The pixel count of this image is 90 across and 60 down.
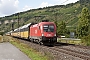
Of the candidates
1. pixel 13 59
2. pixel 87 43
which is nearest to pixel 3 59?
pixel 13 59

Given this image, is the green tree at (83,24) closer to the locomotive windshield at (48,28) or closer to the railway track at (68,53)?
the locomotive windshield at (48,28)

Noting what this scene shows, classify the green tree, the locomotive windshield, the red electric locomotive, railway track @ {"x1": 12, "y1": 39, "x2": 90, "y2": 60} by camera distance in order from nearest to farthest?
railway track @ {"x1": 12, "y1": 39, "x2": 90, "y2": 60} → the red electric locomotive → the locomotive windshield → the green tree

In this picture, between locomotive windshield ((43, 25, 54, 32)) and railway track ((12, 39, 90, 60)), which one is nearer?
railway track ((12, 39, 90, 60))

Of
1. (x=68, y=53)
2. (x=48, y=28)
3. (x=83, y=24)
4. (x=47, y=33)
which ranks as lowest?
(x=68, y=53)

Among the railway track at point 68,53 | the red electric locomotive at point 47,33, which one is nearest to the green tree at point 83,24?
the red electric locomotive at point 47,33

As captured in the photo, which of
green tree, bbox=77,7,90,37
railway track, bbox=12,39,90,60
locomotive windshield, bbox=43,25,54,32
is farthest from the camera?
green tree, bbox=77,7,90,37

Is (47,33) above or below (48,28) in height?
below

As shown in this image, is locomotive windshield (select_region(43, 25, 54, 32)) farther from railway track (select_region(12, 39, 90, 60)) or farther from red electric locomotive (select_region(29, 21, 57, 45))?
railway track (select_region(12, 39, 90, 60))

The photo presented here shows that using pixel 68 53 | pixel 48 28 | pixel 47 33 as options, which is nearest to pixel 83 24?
pixel 48 28

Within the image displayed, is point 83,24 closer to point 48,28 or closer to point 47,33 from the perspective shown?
point 48,28

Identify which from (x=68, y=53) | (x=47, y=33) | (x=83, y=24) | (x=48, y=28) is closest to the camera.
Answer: (x=68, y=53)

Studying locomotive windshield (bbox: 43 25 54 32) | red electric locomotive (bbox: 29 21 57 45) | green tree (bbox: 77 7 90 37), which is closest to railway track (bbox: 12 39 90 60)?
red electric locomotive (bbox: 29 21 57 45)

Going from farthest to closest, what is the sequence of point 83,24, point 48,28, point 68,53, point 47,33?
1. point 83,24
2. point 48,28
3. point 47,33
4. point 68,53

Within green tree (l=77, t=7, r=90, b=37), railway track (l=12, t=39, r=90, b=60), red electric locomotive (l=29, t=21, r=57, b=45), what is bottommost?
railway track (l=12, t=39, r=90, b=60)
